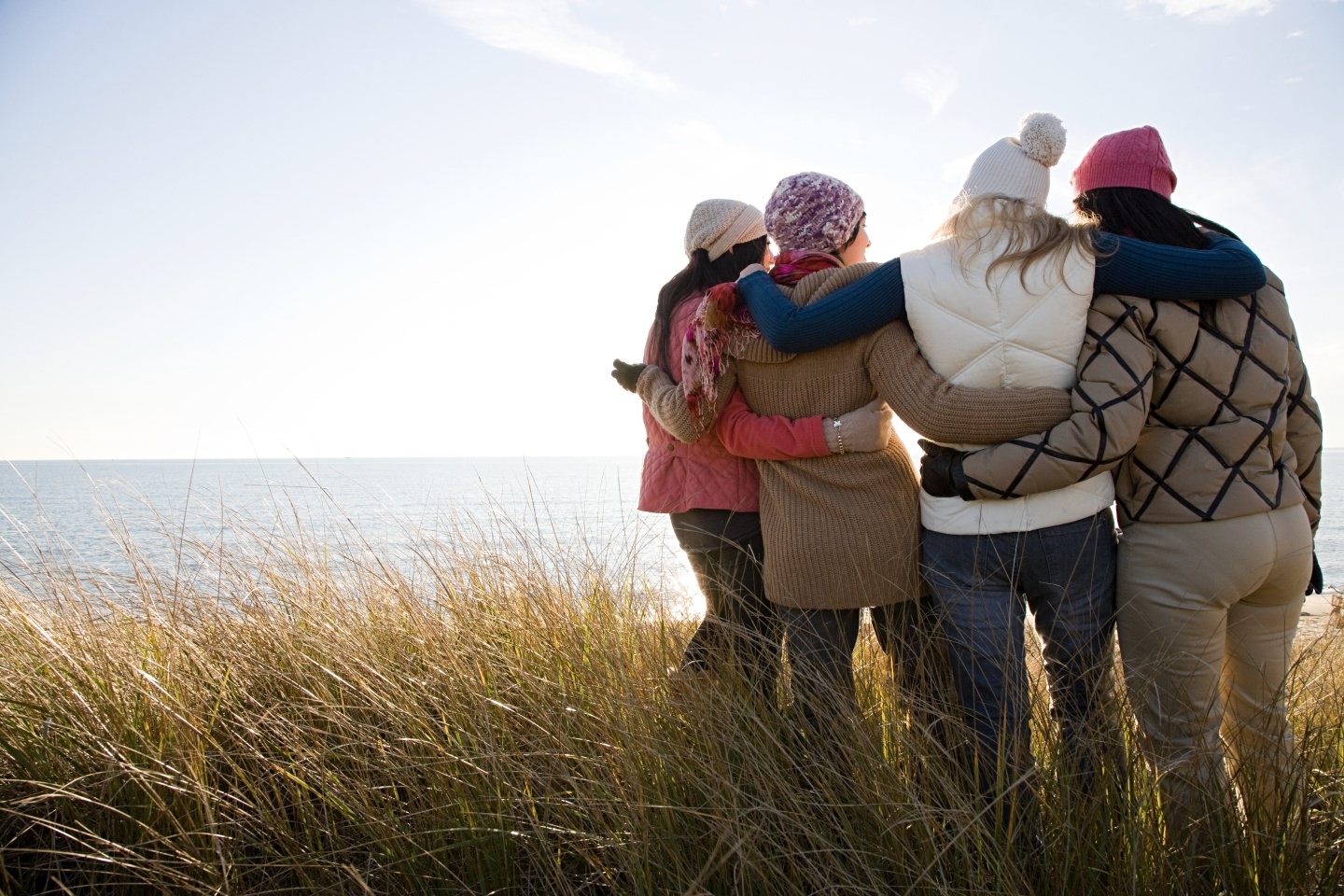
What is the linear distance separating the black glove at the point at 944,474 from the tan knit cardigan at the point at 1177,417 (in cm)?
3

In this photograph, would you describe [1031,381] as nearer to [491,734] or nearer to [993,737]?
[993,737]

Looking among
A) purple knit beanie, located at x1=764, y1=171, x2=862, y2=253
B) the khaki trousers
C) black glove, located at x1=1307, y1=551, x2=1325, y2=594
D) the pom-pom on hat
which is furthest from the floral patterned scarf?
black glove, located at x1=1307, y1=551, x2=1325, y2=594

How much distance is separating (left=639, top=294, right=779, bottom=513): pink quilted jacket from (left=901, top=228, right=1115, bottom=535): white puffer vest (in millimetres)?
702

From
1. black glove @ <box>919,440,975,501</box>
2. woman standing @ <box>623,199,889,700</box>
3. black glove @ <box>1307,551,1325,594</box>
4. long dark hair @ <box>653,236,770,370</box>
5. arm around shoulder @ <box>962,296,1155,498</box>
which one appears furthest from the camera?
long dark hair @ <box>653,236,770,370</box>

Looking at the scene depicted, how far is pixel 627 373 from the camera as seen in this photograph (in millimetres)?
2750

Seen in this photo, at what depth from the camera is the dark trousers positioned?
2424mm

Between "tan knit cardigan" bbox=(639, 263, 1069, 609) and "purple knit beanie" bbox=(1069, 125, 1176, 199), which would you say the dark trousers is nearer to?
"tan knit cardigan" bbox=(639, 263, 1069, 609)

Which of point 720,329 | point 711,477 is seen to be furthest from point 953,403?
point 711,477

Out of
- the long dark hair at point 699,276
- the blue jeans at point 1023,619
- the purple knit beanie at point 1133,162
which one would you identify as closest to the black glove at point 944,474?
the blue jeans at point 1023,619

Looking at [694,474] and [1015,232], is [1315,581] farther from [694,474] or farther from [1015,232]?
[694,474]

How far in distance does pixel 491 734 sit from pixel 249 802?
0.55 metres

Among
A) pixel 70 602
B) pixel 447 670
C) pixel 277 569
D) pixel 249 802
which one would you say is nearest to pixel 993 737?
pixel 447 670

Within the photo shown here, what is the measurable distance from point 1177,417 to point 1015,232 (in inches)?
22.6

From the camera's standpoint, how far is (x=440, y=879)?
71.4 inches
